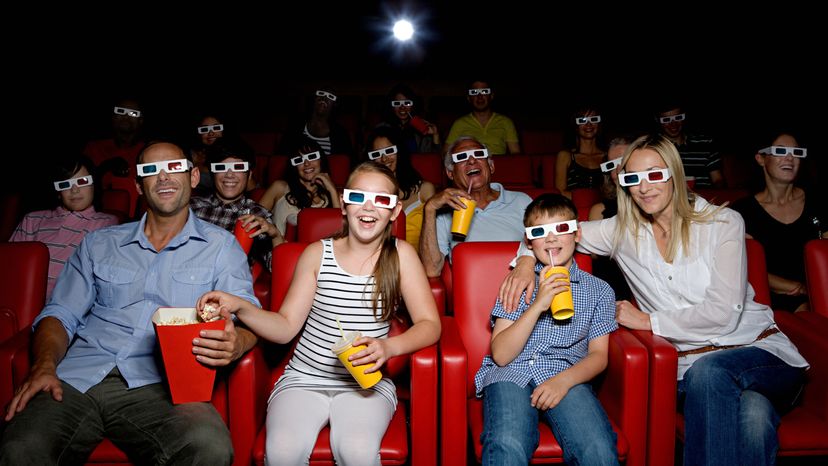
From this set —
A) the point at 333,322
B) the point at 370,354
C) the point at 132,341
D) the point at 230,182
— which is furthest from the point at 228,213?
A: the point at 370,354

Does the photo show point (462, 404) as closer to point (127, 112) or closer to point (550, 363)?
point (550, 363)

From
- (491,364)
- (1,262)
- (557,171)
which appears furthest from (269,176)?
(491,364)

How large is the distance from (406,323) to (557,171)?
2.10 m

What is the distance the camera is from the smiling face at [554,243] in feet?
5.97

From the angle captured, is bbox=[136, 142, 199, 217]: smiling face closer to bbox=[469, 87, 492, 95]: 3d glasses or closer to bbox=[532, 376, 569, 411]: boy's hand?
bbox=[532, 376, 569, 411]: boy's hand

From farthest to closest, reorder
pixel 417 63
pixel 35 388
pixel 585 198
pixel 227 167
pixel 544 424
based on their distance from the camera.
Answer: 1. pixel 417 63
2. pixel 585 198
3. pixel 227 167
4. pixel 544 424
5. pixel 35 388

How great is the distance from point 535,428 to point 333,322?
650 mm

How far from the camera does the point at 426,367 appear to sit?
1.60 m

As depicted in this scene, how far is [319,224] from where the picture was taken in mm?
2543

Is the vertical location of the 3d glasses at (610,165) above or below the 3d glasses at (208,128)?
below

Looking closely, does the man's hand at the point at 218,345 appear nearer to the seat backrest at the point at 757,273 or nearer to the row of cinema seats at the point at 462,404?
the row of cinema seats at the point at 462,404

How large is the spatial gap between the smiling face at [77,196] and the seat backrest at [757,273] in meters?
2.59

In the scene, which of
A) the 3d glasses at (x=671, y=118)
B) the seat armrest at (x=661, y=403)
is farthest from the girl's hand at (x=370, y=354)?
the 3d glasses at (x=671, y=118)

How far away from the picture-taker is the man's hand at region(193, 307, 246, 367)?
144 cm
